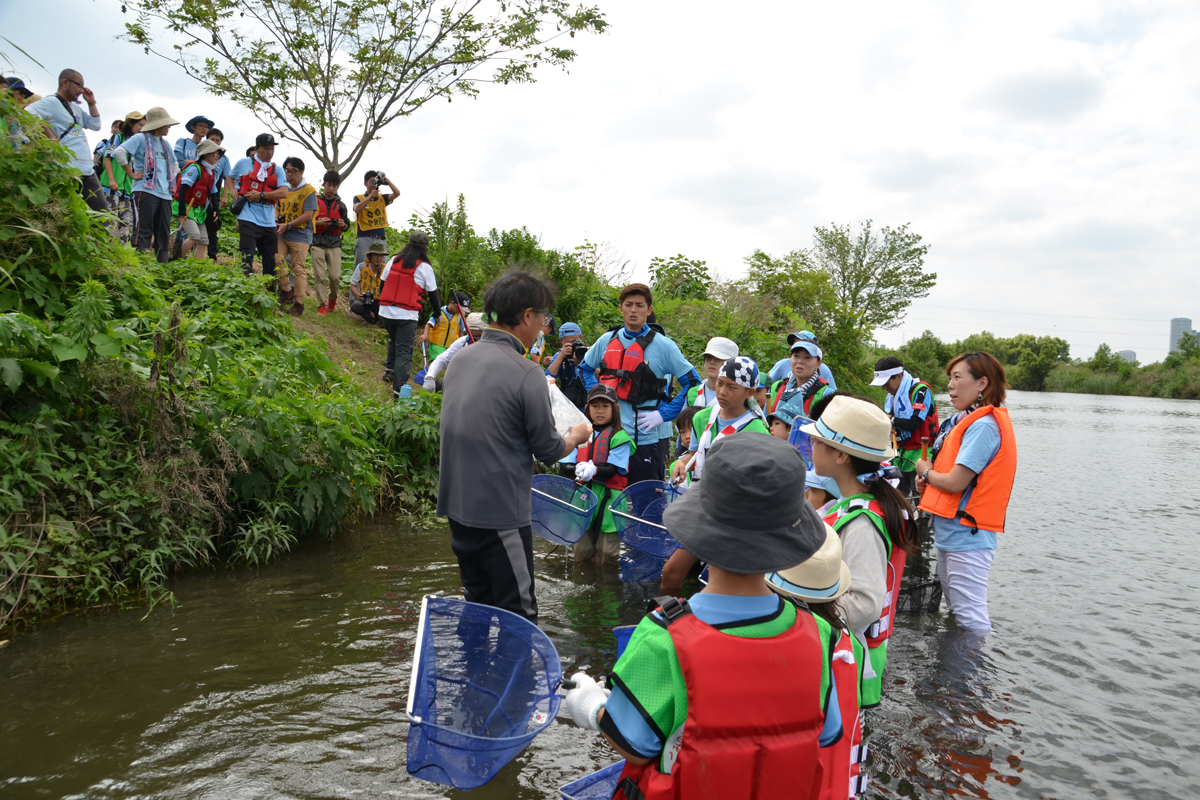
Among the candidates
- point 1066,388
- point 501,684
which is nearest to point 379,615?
point 501,684

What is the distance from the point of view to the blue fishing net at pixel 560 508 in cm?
546

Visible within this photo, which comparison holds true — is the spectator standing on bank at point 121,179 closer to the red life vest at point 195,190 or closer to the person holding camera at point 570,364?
the red life vest at point 195,190

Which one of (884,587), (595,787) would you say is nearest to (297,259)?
(595,787)

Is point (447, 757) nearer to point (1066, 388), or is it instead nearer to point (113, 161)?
point (113, 161)

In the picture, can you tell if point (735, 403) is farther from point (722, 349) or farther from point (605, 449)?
point (605, 449)

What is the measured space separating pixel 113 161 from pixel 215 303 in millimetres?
4315

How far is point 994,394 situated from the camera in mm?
4625

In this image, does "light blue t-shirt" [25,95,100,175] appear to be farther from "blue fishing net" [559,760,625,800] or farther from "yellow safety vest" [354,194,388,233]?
"blue fishing net" [559,760,625,800]

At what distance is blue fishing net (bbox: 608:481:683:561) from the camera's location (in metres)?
5.10

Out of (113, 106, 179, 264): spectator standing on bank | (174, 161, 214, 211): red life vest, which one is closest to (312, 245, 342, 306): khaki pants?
(174, 161, 214, 211): red life vest

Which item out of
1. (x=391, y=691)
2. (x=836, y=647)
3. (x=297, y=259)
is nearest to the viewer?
(x=836, y=647)

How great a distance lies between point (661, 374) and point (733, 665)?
4893 mm

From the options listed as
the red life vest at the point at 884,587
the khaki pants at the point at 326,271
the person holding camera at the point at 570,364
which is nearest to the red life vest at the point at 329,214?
the khaki pants at the point at 326,271

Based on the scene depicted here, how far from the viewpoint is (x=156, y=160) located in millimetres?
9031
